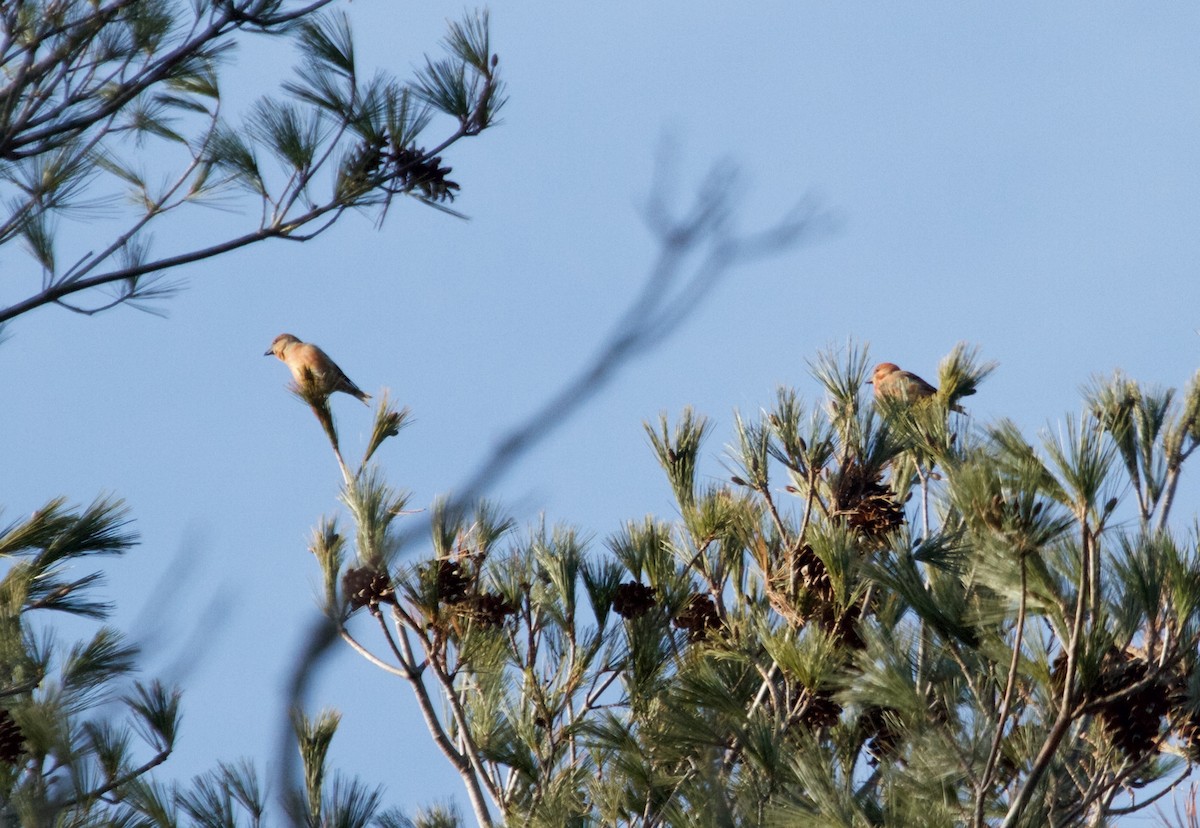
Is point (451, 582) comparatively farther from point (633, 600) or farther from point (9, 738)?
point (9, 738)

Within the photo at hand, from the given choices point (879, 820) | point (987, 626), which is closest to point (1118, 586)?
point (987, 626)

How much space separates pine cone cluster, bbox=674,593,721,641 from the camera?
4.21 metres

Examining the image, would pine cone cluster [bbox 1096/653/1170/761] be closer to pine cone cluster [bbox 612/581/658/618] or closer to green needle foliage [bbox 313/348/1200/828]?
green needle foliage [bbox 313/348/1200/828]

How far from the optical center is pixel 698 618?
4.23m

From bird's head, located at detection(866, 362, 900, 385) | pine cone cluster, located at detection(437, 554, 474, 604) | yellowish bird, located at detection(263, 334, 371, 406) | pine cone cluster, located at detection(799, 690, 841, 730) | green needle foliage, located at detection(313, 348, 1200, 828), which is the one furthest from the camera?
bird's head, located at detection(866, 362, 900, 385)

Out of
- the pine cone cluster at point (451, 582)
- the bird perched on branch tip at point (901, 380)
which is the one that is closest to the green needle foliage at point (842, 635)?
the pine cone cluster at point (451, 582)

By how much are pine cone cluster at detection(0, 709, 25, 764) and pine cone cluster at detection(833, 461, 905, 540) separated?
207 cm

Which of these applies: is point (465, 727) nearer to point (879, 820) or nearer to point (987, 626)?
point (879, 820)

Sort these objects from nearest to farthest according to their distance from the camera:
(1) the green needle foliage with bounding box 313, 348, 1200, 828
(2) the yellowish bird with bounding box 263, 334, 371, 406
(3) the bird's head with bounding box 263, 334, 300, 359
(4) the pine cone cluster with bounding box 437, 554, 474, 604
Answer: (1) the green needle foliage with bounding box 313, 348, 1200, 828
(4) the pine cone cluster with bounding box 437, 554, 474, 604
(2) the yellowish bird with bounding box 263, 334, 371, 406
(3) the bird's head with bounding box 263, 334, 300, 359

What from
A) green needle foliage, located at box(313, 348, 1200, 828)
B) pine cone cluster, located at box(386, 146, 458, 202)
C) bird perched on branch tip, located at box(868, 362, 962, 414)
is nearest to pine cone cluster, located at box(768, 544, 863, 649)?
green needle foliage, located at box(313, 348, 1200, 828)

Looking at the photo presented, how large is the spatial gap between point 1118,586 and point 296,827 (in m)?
1.91

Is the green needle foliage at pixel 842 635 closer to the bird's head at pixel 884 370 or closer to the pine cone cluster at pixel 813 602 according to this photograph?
the pine cone cluster at pixel 813 602

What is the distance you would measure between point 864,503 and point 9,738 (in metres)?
2.17

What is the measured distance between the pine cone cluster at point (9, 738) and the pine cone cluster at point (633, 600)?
5.09 feet
